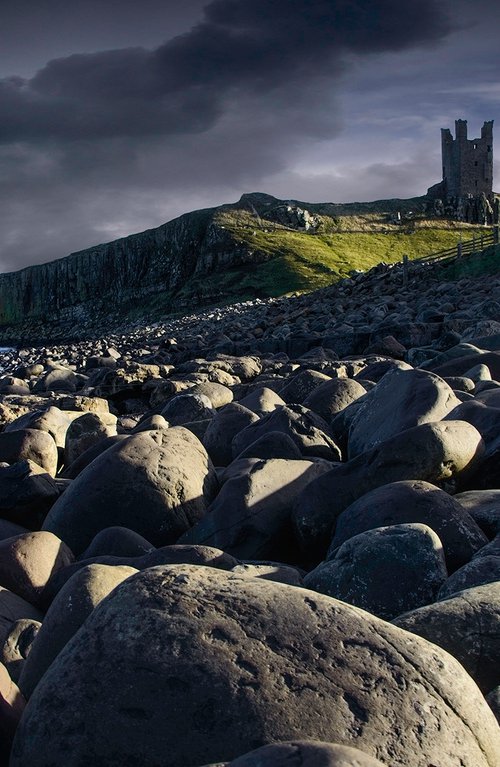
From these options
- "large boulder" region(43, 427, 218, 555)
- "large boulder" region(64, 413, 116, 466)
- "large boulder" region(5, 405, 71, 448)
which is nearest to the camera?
"large boulder" region(43, 427, 218, 555)

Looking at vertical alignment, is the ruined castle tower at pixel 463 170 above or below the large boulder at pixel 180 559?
above

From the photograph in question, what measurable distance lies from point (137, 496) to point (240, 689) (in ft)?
12.8

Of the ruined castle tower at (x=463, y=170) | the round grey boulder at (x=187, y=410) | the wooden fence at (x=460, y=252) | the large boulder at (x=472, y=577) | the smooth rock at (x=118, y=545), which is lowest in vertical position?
the round grey boulder at (x=187, y=410)

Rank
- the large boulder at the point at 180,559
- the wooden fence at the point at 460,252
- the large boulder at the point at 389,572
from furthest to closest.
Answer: the wooden fence at the point at 460,252, the large boulder at the point at 180,559, the large boulder at the point at 389,572

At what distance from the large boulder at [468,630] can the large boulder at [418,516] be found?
4.09ft

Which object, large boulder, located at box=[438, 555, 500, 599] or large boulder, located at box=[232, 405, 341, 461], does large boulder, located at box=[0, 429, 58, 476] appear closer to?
large boulder, located at box=[232, 405, 341, 461]

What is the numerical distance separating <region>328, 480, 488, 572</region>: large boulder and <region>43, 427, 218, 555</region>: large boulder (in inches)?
65.1

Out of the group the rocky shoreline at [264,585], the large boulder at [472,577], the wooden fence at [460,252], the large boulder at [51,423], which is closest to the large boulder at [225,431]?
the rocky shoreline at [264,585]

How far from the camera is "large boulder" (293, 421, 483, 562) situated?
19.6ft

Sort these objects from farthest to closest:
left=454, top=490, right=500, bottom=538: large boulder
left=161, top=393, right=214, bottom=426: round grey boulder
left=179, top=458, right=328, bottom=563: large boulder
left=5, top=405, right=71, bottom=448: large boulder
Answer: left=161, top=393, right=214, bottom=426: round grey boulder, left=5, top=405, right=71, bottom=448: large boulder, left=179, top=458, right=328, bottom=563: large boulder, left=454, top=490, right=500, bottom=538: large boulder

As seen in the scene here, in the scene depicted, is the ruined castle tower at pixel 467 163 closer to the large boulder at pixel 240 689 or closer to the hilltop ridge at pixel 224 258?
the hilltop ridge at pixel 224 258

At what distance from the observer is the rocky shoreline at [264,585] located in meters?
2.75

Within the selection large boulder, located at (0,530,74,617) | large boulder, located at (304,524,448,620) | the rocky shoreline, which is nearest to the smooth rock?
the rocky shoreline

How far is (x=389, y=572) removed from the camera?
4336mm
